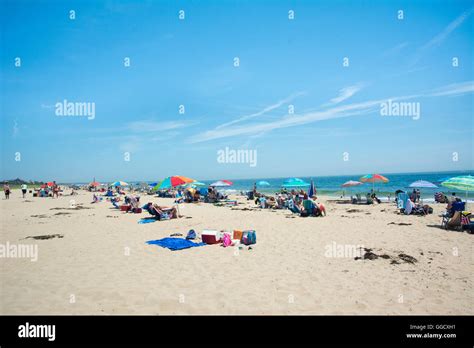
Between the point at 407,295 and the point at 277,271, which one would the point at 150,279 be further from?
the point at 407,295

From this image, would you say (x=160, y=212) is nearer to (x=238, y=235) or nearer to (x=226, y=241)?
(x=238, y=235)

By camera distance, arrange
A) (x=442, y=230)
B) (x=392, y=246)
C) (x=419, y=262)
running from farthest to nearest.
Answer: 1. (x=442, y=230)
2. (x=392, y=246)
3. (x=419, y=262)

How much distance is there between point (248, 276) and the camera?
5.74 meters

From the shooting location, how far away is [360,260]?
6695 millimetres

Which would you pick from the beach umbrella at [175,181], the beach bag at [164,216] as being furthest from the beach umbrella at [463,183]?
the beach bag at [164,216]

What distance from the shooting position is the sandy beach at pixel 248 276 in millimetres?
4414

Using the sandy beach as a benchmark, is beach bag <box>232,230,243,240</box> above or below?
above

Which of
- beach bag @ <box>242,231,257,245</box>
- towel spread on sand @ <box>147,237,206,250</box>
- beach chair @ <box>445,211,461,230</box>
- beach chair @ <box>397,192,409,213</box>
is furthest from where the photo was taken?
beach chair @ <box>397,192,409,213</box>

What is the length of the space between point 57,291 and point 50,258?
104 inches

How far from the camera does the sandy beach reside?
14.5 feet

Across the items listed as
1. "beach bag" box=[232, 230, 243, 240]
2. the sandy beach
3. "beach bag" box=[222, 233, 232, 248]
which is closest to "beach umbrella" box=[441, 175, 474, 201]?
the sandy beach
